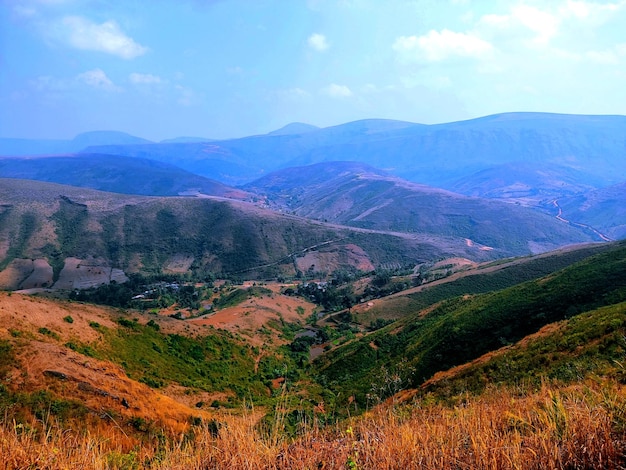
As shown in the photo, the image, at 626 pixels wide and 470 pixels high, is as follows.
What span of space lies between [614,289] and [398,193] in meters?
148

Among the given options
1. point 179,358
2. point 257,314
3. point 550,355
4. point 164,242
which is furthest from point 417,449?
point 164,242

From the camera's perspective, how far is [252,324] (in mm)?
42281

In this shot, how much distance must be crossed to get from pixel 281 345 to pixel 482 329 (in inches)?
850

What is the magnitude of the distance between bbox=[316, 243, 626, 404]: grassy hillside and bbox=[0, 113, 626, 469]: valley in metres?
0.17

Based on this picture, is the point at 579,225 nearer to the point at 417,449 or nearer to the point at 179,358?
the point at 179,358

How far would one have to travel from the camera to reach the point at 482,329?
2270 centimetres

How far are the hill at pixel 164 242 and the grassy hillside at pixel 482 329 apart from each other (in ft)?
180

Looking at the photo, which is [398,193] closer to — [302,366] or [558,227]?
[558,227]

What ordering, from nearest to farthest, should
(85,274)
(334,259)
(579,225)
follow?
(85,274), (334,259), (579,225)

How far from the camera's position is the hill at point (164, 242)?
253ft

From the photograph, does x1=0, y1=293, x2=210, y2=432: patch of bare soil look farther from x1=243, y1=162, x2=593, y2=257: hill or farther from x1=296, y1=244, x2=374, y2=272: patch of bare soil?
x1=243, y1=162, x2=593, y2=257: hill

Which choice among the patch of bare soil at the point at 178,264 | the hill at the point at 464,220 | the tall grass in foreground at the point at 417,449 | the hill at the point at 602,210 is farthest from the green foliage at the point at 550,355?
the hill at the point at 602,210

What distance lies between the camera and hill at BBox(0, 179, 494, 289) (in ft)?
253

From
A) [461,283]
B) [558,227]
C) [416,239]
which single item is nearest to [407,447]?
[461,283]
